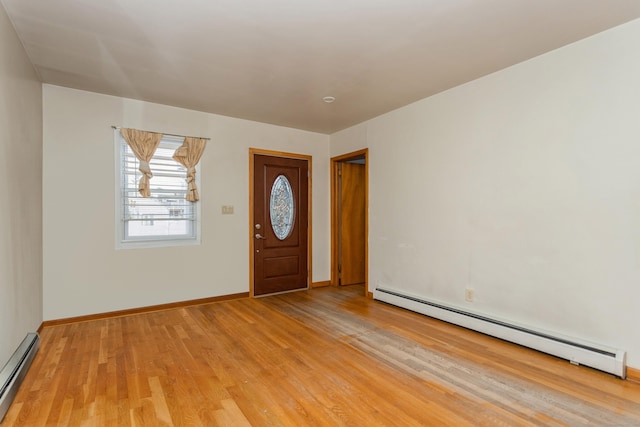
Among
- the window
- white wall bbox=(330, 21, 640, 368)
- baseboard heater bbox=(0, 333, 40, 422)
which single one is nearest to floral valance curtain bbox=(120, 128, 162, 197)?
the window

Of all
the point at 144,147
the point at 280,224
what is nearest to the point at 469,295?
the point at 280,224

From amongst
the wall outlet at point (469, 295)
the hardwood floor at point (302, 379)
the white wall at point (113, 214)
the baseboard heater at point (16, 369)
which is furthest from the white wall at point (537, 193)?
the baseboard heater at point (16, 369)

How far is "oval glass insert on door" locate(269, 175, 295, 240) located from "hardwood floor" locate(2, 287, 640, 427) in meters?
1.75

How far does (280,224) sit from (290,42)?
2.92 m

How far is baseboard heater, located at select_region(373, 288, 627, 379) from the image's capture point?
2.40 m

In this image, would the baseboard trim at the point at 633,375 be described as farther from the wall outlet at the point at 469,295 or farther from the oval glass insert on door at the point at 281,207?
the oval glass insert on door at the point at 281,207

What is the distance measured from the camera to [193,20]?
2305mm

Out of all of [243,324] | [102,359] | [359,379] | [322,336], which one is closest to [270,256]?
[243,324]

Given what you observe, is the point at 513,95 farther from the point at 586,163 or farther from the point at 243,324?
the point at 243,324

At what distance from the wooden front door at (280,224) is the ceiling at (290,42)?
145 centimetres

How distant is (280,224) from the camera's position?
5070 millimetres

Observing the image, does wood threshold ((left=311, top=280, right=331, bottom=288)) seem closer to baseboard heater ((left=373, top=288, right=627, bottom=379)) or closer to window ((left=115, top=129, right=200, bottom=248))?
baseboard heater ((left=373, top=288, right=627, bottom=379))

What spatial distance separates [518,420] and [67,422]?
2.56 metres

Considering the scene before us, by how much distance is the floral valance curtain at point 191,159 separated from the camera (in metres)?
4.20
